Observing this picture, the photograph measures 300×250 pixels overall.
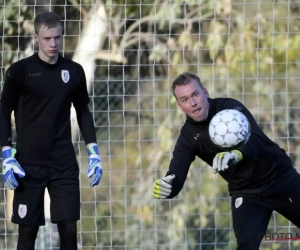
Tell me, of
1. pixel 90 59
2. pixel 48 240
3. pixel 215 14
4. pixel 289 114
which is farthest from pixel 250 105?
pixel 48 240

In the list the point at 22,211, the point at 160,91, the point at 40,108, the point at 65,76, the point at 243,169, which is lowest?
the point at 22,211

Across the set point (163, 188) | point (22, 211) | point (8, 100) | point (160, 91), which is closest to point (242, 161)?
point (163, 188)

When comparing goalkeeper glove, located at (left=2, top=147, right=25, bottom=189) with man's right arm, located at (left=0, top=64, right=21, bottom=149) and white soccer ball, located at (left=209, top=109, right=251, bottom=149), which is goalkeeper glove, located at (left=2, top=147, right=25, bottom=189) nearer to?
man's right arm, located at (left=0, top=64, right=21, bottom=149)

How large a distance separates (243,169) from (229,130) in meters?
0.57

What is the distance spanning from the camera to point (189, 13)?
28.7 feet

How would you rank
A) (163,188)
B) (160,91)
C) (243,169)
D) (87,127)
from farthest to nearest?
(160,91)
(87,127)
(243,169)
(163,188)

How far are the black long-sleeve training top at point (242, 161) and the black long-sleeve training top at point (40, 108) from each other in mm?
739

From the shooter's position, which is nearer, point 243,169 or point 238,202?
point 243,169

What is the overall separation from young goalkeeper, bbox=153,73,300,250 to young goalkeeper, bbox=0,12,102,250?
0.70 metres

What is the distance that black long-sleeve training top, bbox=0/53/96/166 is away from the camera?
5.81 metres

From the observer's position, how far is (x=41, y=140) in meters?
5.85

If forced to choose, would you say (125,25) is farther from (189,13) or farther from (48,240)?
(48,240)

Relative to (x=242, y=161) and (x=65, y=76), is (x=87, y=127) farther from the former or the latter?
(x=242, y=161)

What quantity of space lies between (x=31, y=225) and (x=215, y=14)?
3511 mm
